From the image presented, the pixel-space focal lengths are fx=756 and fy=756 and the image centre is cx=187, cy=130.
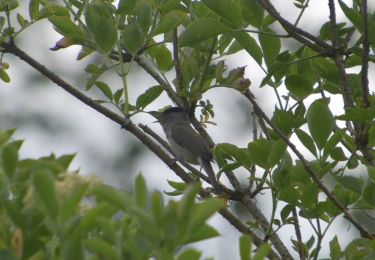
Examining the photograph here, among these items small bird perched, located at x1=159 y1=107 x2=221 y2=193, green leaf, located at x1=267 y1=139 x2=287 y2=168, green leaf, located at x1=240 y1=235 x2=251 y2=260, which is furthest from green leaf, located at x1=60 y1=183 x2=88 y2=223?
small bird perched, located at x1=159 y1=107 x2=221 y2=193

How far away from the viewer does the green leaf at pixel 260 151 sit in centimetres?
263

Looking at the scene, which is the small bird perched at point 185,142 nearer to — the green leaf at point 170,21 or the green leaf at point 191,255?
the green leaf at point 170,21

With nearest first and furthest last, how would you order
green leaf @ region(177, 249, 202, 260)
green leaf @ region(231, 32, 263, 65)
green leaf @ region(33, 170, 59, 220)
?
green leaf @ region(33, 170, 59, 220) < green leaf @ region(177, 249, 202, 260) < green leaf @ region(231, 32, 263, 65)

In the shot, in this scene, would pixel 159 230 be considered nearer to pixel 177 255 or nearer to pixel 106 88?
pixel 177 255

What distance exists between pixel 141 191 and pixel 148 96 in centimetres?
189

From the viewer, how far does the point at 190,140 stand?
24.8 feet

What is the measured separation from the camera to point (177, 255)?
132 centimetres

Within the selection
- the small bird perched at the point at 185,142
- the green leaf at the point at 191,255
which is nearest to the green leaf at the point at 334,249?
the green leaf at the point at 191,255

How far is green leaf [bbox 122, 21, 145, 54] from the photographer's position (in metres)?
2.84

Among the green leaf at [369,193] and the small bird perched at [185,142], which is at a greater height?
the small bird perched at [185,142]

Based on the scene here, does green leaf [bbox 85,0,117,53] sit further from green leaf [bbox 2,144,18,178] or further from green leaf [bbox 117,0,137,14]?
green leaf [bbox 2,144,18,178]

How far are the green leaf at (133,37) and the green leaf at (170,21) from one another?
16 cm

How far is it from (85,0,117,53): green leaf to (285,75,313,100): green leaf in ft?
2.39

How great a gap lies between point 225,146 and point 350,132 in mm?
621
